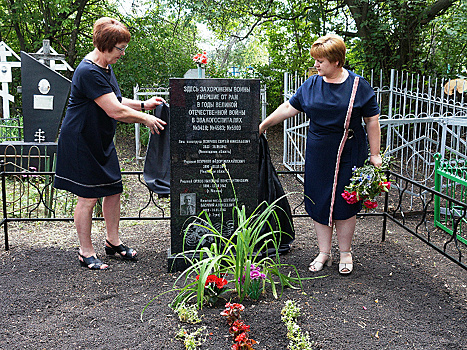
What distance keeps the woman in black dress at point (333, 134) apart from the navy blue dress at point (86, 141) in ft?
3.73

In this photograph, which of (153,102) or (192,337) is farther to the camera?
(153,102)

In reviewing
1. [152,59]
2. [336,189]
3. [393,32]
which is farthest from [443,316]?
[152,59]

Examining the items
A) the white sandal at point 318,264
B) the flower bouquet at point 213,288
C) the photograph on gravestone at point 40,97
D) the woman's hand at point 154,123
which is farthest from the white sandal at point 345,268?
the photograph on gravestone at point 40,97

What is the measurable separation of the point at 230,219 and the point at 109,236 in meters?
0.98

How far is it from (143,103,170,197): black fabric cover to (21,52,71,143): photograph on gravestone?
421 centimetres

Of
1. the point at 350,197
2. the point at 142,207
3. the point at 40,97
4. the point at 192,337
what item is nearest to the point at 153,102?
the point at 350,197

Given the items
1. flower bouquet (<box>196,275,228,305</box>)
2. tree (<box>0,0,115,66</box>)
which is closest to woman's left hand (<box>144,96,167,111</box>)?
flower bouquet (<box>196,275,228,305</box>)

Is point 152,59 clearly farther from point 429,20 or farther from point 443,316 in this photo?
point 443,316

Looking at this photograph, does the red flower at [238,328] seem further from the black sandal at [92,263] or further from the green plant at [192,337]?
the black sandal at [92,263]

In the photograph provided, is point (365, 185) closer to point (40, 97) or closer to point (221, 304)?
point (221, 304)

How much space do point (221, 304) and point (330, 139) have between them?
4.36 ft

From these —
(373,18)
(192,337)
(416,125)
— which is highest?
(373,18)

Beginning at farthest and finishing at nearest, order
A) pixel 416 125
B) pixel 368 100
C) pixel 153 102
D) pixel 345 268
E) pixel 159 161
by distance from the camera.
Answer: pixel 416 125 → pixel 159 161 → pixel 153 102 → pixel 345 268 → pixel 368 100

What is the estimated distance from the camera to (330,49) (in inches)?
A: 121
